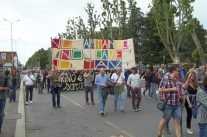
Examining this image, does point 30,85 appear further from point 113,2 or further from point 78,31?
point 78,31

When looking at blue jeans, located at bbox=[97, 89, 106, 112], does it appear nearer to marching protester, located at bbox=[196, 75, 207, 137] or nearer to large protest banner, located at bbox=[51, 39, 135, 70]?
marching protester, located at bbox=[196, 75, 207, 137]

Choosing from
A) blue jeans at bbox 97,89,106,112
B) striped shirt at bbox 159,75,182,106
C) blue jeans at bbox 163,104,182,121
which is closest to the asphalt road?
blue jeans at bbox 97,89,106,112

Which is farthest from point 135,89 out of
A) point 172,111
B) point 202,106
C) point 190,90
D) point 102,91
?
point 202,106

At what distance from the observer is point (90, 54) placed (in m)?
32.6

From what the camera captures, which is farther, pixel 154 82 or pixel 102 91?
pixel 154 82

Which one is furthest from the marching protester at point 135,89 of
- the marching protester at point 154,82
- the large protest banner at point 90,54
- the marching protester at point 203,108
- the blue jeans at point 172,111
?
the large protest banner at point 90,54

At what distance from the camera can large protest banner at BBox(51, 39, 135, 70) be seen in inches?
1232

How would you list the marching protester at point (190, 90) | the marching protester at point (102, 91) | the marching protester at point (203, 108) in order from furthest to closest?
the marching protester at point (102, 91)
the marching protester at point (190, 90)
the marching protester at point (203, 108)

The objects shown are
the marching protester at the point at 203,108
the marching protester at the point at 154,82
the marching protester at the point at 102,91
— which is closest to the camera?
the marching protester at the point at 203,108

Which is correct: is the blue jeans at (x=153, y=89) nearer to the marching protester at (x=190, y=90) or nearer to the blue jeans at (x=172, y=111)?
the marching protester at (x=190, y=90)

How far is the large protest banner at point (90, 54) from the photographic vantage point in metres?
31.3

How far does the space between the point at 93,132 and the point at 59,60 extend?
19.3m

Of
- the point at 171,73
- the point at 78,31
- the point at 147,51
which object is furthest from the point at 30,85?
the point at 147,51

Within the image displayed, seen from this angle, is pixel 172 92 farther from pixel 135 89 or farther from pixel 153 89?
pixel 153 89
